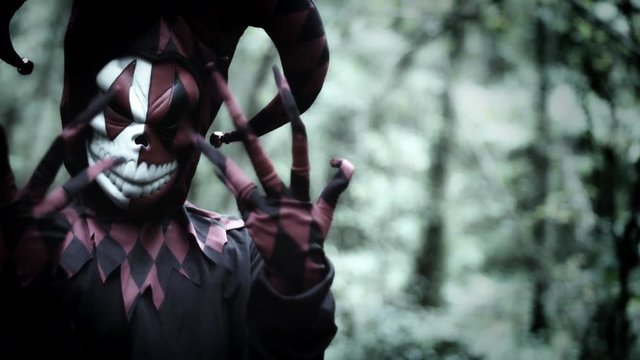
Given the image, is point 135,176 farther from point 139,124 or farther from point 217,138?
point 217,138

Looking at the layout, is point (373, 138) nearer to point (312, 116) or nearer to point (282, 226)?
point (312, 116)

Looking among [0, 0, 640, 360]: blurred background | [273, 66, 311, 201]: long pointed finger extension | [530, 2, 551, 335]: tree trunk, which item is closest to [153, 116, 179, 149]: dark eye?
[273, 66, 311, 201]: long pointed finger extension

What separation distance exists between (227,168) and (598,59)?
3.88m

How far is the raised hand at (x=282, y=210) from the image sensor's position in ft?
3.91

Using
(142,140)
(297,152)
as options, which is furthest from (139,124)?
(297,152)

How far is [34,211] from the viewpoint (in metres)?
1.16

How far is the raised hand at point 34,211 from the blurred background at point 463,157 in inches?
123

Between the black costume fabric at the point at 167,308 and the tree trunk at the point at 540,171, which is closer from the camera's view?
the black costume fabric at the point at 167,308

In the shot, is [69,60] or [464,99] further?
[464,99]

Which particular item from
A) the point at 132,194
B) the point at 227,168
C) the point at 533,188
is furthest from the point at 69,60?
the point at 533,188

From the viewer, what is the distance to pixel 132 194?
131cm

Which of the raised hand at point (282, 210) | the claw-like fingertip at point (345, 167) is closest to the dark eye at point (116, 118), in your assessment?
the raised hand at point (282, 210)

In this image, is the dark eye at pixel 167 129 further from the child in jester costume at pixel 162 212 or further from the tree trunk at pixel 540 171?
the tree trunk at pixel 540 171

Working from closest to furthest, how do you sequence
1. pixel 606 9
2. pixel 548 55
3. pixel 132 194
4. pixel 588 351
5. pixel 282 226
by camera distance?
1. pixel 282 226
2. pixel 132 194
3. pixel 588 351
4. pixel 548 55
5. pixel 606 9
